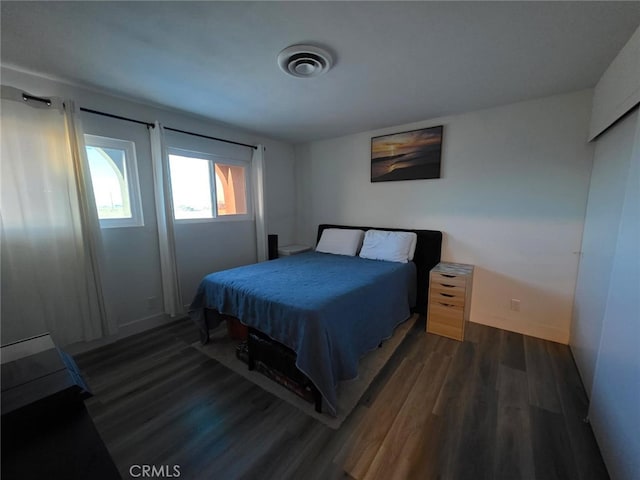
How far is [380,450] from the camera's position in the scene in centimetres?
133

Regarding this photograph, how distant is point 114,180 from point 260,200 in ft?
5.27

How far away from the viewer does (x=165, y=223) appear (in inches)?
102

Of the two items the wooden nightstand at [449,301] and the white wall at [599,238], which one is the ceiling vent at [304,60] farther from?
the wooden nightstand at [449,301]

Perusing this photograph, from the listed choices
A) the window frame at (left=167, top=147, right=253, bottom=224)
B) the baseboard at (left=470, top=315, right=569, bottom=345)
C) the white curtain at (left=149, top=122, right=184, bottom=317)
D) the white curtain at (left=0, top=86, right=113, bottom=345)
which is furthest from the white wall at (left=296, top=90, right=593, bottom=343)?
the white curtain at (left=0, top=86, right=113, bottom=345)

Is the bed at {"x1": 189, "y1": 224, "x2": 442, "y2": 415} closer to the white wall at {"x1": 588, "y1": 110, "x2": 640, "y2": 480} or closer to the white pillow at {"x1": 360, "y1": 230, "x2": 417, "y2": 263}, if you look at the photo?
the white pillow at {"x1": 360, "y1": 230, "x2": 417, "y2": 263}

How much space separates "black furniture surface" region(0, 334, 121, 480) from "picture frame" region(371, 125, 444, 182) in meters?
3.18

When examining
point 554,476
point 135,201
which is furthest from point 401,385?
point 135,201

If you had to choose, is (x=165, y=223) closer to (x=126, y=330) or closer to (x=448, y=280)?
(x=126, y=330)

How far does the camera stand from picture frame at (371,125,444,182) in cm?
283

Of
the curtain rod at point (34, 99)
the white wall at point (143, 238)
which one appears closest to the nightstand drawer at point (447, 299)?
the white wall at point (143, 238)

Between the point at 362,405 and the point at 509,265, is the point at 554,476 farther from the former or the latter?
the point at 509,265

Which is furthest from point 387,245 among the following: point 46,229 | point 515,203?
point 46,229

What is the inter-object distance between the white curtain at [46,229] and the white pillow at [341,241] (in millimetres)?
2406

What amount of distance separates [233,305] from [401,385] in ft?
4.70
